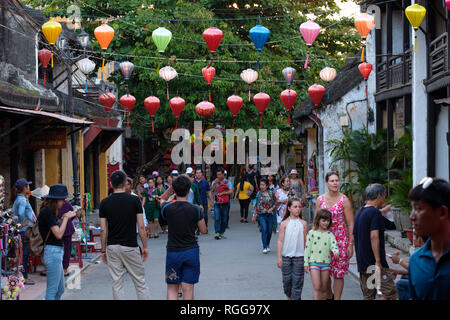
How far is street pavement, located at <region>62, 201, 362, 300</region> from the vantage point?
34.5 ft

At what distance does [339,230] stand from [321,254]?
742mm

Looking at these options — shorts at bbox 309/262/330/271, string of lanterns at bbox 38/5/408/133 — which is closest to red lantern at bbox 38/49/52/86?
string of lanterns at bbox 38/5/408/133

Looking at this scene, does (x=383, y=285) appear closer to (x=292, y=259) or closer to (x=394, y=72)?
(x=292, y=259)

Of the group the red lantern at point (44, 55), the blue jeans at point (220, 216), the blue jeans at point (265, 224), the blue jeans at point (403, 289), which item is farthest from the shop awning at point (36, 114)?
the blue jeans at point (403, 289)

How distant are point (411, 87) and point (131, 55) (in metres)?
11.4

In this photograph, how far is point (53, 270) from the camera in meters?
8.49

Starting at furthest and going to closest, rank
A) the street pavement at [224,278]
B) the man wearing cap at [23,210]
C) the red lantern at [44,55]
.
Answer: the red lantern at [44,55]
the man wearing cap at [23,210]
the street pavement at [224,278]

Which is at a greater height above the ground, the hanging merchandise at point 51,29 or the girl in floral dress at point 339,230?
the hanging merchandise at point 51,29

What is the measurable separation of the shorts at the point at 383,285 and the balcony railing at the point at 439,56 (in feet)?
24.1

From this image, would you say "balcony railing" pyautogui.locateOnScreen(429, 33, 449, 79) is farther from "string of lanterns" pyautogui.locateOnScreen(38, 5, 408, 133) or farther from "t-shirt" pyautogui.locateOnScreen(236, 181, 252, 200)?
"t-shirt" pyautogui.locateOnScreen(236, 181, 252, 200)

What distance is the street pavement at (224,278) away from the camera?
414 inches

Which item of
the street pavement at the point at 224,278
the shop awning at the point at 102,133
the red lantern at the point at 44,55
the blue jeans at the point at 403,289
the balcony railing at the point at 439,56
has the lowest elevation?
the street pavement at the point at 224,278

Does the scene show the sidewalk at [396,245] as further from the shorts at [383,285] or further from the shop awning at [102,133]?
the shop awning at [102,133]

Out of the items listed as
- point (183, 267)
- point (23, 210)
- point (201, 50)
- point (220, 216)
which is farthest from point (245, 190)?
point (183, 267)
